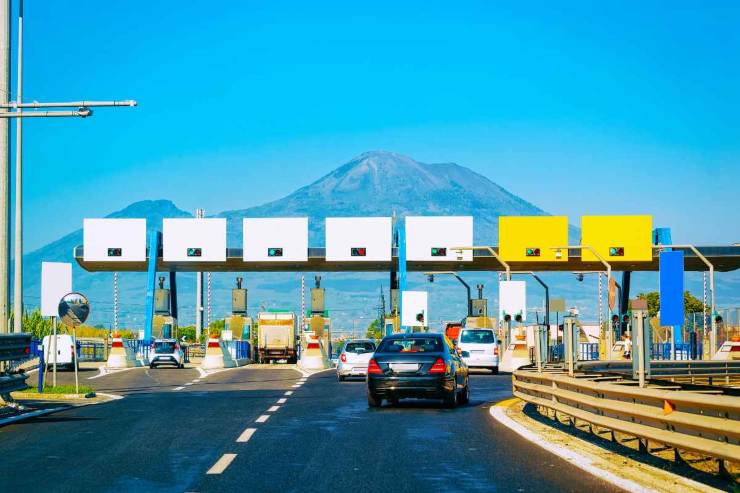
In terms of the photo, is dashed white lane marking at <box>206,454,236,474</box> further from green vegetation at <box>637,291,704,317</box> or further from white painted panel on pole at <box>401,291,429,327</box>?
green vegetation at <box>637,291,704,317</box>

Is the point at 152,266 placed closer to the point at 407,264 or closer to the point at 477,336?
the point at 407,264

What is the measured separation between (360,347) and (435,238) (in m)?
28.1

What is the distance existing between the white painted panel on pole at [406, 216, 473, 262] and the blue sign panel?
36764 millimetres

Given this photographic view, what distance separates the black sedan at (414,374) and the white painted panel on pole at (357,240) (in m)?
41.6

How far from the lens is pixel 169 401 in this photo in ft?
78.8

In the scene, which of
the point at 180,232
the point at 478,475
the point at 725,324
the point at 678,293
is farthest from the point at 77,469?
the point at 180,232

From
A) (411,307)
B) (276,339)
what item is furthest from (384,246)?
(276,339)

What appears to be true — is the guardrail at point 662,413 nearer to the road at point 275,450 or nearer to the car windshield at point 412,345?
the road at point 275,450

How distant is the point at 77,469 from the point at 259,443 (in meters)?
3.08

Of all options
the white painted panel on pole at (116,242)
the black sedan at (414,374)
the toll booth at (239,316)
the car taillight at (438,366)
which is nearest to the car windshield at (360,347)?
the black sedan at (414,374)

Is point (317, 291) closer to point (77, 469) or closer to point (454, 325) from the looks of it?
point (454, 325)

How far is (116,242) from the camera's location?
64.8 metres

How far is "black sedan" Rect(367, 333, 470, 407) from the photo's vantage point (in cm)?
2138

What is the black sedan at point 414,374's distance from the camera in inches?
842
